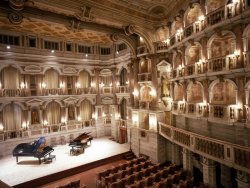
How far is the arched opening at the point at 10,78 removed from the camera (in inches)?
730

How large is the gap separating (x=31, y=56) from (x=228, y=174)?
21.0 metres

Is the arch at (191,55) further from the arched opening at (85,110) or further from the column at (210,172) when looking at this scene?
the arched opening at (85,110)

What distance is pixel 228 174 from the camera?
1233cm

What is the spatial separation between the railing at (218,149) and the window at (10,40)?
59.3 ft

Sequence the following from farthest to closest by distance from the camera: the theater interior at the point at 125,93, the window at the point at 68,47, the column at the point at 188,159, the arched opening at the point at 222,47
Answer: the window at the point at 68,47
the arched opening at the point at 222,47
the column at the point at 188,159
the theater interior at the point at 125,93

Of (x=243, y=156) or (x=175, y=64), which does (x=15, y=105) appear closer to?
(x=175, y=64)

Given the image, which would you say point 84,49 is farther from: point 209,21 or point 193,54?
point 209,21

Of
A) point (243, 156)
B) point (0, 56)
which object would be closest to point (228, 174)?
point (243, 156)

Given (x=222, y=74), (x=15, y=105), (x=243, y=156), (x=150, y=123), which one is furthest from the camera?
(x=15, y=105)

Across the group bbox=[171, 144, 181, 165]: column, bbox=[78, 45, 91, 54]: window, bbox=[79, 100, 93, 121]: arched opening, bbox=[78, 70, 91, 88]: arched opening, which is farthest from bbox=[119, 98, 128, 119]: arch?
bbox=[171, 144, 181, 165]: column

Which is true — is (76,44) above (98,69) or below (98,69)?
above

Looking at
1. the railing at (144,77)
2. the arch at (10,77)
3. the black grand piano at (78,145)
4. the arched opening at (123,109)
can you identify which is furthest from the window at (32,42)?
the railing at (144,77)

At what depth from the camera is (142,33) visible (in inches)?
655

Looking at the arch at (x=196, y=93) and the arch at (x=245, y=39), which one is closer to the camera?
the arch at (x=245, y=39)
